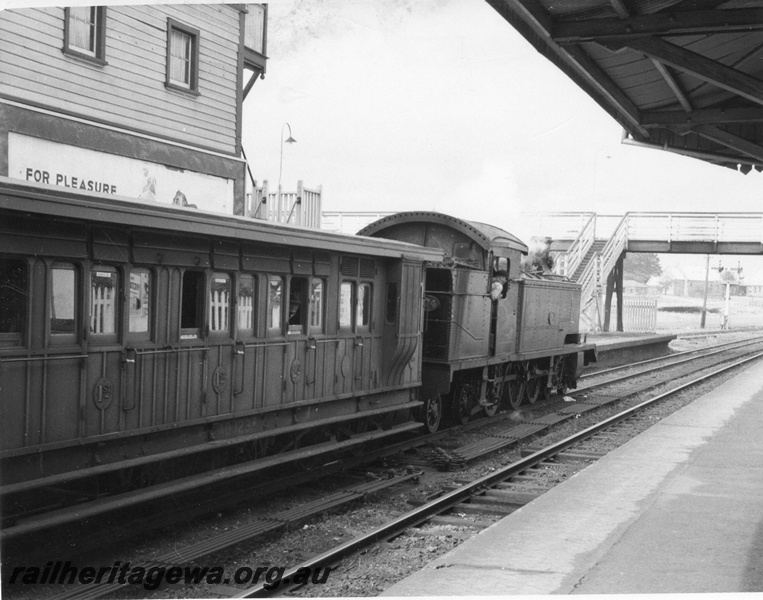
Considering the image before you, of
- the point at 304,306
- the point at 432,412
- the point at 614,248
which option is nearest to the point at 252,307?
the point at 304,306

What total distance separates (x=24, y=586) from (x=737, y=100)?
955 centimetres

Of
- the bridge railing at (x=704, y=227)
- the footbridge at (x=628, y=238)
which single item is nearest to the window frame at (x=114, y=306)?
the footbridge at (x=628, y=238)

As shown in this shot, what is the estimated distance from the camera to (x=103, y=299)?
20.4 ft

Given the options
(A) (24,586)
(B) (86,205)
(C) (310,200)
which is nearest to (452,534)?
(A) (24,586)

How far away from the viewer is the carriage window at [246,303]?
7762 mm

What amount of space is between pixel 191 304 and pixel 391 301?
12.8 feet

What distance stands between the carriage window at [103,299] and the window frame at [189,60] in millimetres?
5769

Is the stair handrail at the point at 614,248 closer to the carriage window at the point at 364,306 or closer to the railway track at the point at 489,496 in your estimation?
the railway track at the point at 489,496

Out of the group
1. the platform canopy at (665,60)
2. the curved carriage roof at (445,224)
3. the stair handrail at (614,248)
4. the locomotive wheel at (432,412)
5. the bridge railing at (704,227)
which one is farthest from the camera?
the stair handrail at (614,248)

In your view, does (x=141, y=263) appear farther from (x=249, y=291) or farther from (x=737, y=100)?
(x=737, y=100)

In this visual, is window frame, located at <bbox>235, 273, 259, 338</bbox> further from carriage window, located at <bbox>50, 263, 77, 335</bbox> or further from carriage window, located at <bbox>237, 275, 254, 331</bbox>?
carriage window, located at <bbox>50, 263, 77, 335</bbox>

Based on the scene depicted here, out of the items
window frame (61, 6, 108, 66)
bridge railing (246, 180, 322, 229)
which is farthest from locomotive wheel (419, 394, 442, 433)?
window frame (61, 6, 108, 66)

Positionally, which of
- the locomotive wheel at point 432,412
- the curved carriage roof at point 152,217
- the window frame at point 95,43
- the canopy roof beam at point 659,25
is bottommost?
the locomotive wheel at point 432,412

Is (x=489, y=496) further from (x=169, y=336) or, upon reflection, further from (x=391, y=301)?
(x=169, y=336)
